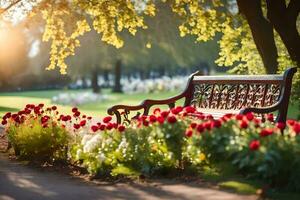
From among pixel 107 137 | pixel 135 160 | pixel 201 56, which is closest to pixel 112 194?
pixel 135 160

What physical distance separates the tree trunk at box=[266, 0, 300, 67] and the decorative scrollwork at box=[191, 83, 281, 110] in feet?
Answer: 11.6

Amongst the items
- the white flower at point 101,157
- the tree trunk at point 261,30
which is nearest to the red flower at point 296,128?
the white flower at point 101,157

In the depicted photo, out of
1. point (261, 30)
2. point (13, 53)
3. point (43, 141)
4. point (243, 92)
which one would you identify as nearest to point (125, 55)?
point (13, 53)

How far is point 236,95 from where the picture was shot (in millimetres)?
10055

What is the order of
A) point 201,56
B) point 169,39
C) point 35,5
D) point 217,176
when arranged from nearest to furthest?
point 217,176 < point 35,5 < point 169,39 < point 201,56

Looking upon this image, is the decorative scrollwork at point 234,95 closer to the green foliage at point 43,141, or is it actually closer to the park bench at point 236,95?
the park bench at point 236,95

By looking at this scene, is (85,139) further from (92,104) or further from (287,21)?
(92,104)

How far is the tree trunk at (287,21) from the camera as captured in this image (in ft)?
45.5

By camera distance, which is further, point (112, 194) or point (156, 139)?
point (156, 139)

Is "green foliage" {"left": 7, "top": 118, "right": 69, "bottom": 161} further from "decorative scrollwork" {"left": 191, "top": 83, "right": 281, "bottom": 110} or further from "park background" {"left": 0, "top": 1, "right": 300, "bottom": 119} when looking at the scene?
"park background" {"left": 0, "top": 1, "right": 300, "bottom": 119}

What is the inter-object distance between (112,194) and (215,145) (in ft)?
4.13

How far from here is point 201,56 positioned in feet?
169

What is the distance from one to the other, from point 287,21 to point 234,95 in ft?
15.0

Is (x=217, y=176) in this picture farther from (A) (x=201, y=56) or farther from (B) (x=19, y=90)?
(B) (x=19, y=90)
